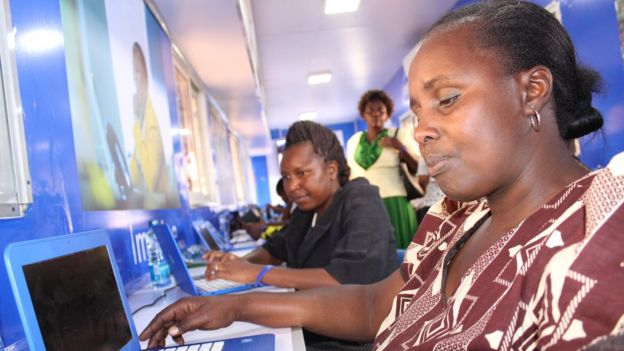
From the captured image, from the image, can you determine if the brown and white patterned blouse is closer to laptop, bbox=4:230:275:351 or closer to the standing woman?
laptop, bbox=4:230:275:351

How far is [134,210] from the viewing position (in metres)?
A: 1.91

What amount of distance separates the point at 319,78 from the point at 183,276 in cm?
549

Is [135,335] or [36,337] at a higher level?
[36,337]

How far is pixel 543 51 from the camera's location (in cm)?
78

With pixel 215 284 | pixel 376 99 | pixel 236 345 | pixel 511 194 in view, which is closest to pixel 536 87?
pixel 511 194

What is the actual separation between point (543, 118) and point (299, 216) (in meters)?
1.70

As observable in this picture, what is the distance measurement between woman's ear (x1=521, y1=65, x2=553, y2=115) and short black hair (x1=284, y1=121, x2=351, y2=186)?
133cm

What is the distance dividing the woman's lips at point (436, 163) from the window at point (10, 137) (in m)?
0.83

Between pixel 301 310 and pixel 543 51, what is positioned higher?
pixel 543 51

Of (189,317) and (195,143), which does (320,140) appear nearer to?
(189,317)

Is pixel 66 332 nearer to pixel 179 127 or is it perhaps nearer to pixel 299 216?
pixel 299 216

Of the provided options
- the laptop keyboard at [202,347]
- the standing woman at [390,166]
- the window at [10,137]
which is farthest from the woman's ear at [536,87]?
the standing woman at [390,166]

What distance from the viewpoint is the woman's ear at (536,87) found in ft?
2.47

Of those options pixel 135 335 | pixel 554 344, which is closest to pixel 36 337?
pixel 135 335
